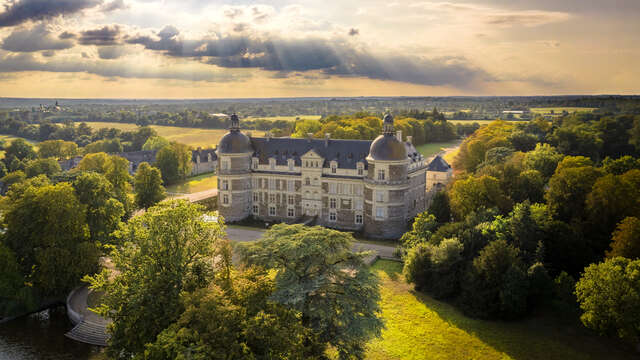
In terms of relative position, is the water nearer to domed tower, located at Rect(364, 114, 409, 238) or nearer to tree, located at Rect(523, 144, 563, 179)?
domed tower, located at Rect(364, 114, 409, 238)

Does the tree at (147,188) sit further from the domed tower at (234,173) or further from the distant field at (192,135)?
the distant field at (192,135)

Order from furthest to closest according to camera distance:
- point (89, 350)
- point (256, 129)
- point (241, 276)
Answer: point (256, 129) → point (89, 350) → point (241, 276)

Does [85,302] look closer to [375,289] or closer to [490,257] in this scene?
[375,289]

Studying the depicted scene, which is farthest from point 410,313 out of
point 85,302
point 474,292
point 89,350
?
point 85,302

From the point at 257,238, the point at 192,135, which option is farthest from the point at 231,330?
the point at 192,135

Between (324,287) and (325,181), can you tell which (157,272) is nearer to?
(324,287)
